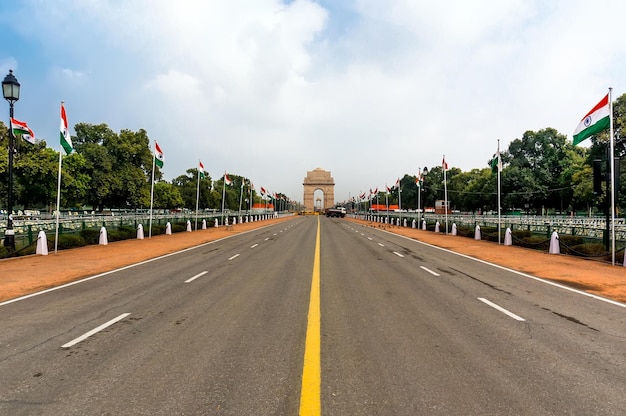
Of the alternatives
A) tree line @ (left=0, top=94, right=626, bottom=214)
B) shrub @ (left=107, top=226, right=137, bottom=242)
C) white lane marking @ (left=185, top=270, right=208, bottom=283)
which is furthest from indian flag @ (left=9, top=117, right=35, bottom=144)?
tree line @ (left=0, top=94, right=626, bottom=214)

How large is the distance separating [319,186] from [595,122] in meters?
159

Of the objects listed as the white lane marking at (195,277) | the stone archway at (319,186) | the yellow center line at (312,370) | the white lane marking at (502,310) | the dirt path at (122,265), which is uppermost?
the stone archway at (319,186)

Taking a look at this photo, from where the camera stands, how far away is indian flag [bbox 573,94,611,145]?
14953 millimetres

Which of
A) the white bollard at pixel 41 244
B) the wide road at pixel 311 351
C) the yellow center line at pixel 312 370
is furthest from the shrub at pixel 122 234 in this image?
the yellow center line at pixel 312 370

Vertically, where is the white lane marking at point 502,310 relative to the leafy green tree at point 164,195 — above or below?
below

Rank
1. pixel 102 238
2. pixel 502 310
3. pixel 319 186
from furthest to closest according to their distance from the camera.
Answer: pixel 319 186 < pixel 102 238 < pixel 502 310

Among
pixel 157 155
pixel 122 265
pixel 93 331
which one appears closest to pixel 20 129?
pixel 122 265

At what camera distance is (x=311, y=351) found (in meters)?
5.08

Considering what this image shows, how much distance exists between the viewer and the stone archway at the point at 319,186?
172750 millimetres

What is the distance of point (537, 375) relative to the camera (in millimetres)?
4418

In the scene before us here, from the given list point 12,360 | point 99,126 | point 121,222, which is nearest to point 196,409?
point 12,360

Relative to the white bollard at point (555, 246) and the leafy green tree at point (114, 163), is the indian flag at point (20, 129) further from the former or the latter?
the leafy green tree at point (114, 163)

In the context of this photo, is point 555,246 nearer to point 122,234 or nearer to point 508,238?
point 508,238

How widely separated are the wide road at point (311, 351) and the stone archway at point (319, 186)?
162m
